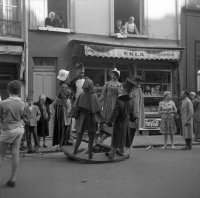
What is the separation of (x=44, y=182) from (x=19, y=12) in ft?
29.9

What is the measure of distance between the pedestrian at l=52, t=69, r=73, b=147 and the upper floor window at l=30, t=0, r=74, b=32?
4.84 metres

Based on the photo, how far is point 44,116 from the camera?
12398mm

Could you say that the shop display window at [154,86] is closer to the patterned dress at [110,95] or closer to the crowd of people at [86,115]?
the crowd of people at [86,115]

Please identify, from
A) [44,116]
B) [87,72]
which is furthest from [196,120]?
[44,116]

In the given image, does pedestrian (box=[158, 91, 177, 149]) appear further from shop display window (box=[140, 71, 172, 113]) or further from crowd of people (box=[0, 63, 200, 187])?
shop display window (box=[140, 71, 172, 113])

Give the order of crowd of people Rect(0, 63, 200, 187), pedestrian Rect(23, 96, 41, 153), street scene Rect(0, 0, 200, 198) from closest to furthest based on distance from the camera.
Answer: crowd of people Rect(0, 63, 200, 187)
street scene Rect(0, 0, 200, 198)
pedestrian Rect(23, 96, 41, 153)

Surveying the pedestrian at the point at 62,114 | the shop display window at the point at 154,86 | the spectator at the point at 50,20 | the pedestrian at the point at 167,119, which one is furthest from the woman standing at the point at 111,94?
the shop display window at the point at 154,86

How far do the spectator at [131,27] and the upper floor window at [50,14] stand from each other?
2.61 metres

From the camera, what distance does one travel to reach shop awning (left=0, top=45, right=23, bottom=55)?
1402 centimetres

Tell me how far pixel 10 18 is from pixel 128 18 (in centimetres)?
492

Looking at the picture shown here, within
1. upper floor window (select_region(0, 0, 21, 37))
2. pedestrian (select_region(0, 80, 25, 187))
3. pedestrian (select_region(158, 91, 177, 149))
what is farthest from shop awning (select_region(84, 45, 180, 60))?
pedestrian (select_region(0, 80, 25, 187))

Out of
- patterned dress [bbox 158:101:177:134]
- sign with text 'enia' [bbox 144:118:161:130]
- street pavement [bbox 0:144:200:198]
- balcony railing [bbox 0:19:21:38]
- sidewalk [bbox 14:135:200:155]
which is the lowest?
sidewalk [bbox 14:135:200:155]

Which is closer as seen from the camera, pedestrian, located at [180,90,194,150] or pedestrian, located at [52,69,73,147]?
pedestrian, located at [52,69,73,147]

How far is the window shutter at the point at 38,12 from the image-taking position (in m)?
15.0
